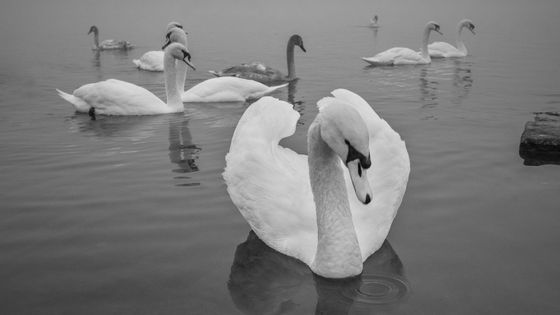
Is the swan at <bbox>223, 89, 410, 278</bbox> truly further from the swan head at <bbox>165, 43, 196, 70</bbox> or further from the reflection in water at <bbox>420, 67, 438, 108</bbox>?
the reflection in water at <bbox>420, 67, 438, 108</bbox>

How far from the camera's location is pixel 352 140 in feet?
12.8

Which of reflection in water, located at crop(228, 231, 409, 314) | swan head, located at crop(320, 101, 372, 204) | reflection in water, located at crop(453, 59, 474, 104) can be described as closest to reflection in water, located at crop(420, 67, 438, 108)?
reflection in water, located at crop(453, 59, 474, 104)

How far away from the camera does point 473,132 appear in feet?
30.8

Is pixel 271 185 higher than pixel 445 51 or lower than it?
lower

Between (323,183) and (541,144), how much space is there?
14.7ft

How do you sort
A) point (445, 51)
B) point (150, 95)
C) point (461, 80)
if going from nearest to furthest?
point (150, 95) → point (461, 80) → point (445, 51)

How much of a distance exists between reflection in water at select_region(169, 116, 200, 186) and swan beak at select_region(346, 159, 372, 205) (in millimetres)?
3394

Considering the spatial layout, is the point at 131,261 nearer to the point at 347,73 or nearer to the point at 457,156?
the point at 457,156

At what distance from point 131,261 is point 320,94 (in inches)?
348

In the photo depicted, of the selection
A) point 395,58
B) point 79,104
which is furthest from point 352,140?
point 395,58

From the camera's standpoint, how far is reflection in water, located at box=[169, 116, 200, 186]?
7.79m

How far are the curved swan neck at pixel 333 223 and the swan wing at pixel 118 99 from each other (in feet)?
22.2

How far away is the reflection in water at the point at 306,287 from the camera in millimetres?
4367

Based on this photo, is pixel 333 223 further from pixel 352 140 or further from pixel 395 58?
pixel 395 58
